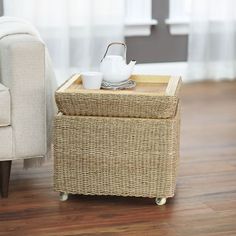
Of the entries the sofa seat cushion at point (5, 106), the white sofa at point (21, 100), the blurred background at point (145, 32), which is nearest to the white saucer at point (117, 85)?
the white sofa at point (21, 100)

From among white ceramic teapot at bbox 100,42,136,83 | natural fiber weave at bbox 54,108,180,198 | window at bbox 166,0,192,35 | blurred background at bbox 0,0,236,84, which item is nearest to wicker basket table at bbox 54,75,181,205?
natural fiber weave at bbox 54,108,180,198

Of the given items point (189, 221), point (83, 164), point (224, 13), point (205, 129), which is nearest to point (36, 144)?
point (83, 164)

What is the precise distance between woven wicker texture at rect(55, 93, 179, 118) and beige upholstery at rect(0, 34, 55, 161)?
164mm

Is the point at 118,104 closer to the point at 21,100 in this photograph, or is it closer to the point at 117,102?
the point at 117,102

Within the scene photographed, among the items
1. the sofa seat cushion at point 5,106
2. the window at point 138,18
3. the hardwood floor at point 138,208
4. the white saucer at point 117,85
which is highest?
the window at point 138,18

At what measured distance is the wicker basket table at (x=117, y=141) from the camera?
2426mm

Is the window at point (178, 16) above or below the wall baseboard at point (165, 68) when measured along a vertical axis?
above

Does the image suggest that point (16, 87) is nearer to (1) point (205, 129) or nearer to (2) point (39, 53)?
(2) point (39, 53)

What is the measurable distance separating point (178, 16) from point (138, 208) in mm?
Result: 2681

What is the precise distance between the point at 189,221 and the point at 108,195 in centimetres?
41

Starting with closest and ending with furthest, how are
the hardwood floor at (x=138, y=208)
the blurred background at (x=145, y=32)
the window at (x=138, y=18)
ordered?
the hardwood floor at (x=138, y=208) < the blurred background at (x=145, y=32) < the window at (x=138, y=18)

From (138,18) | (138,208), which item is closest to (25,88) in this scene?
(138,208)

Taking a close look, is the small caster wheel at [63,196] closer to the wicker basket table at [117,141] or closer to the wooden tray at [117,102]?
the wicker basket table at [117,141]

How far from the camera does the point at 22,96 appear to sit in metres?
2.55
